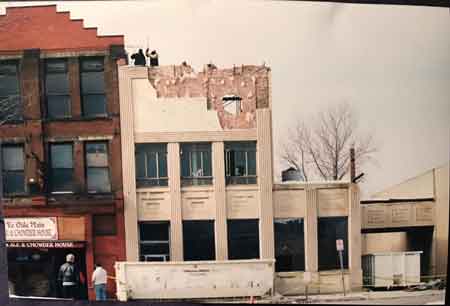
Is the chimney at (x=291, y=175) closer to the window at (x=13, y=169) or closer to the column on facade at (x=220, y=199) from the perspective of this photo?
the column on facade at (x=220, y=199)

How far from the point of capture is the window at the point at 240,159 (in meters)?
→ 2.16

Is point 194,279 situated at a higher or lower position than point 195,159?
A: lower

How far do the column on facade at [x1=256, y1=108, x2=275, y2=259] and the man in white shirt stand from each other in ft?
2.38

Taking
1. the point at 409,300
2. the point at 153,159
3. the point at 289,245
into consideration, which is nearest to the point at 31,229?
the point at 153,159

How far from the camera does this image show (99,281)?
89.7 inches

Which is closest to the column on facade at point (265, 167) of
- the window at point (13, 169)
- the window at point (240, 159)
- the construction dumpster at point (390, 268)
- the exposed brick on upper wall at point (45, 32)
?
the window at point (240, 159)

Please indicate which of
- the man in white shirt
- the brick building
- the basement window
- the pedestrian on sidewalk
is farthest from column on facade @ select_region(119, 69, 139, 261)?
the basement window

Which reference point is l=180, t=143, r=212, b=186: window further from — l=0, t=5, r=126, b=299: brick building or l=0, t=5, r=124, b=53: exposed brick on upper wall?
l=0, t=5, r=124, b=53: exposed brick on upper wall

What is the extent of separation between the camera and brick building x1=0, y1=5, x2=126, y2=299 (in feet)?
7.15

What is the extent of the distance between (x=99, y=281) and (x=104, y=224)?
269mm

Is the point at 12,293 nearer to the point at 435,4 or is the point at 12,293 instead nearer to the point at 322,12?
the point at 322,12

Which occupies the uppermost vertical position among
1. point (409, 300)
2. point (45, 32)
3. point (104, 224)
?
point (45, 32)

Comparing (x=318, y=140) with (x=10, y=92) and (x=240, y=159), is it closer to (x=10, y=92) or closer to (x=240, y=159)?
(x=240, y=159)

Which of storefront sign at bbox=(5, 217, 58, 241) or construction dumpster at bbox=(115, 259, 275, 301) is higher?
storefront sign at bbox=(5, 217, 58, 241)
